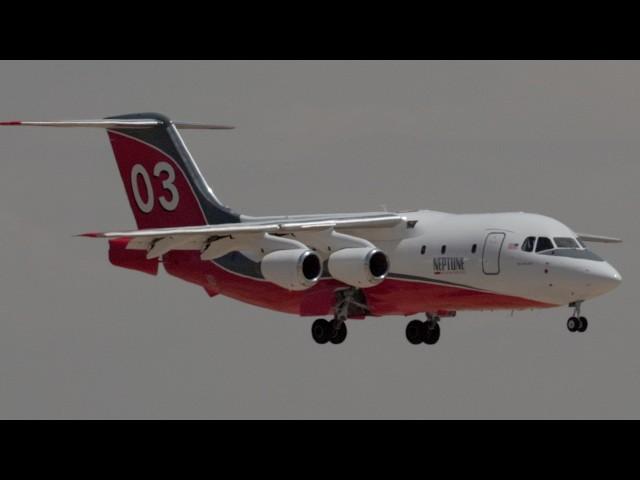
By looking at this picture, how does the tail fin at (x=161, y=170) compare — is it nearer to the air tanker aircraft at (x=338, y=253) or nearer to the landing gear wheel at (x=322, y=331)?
the air tanker aircraft at (x=338, y=253)

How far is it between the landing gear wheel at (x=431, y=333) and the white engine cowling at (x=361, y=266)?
73.5 inches

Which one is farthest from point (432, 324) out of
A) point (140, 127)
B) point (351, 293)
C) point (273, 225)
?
point (140, 127)

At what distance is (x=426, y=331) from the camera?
26906 millimetres

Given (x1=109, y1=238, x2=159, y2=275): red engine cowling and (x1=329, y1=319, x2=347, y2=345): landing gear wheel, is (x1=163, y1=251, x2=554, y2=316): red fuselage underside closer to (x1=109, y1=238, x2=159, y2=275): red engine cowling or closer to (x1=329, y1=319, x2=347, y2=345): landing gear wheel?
(x1=329, y1=319, x2=347, y2=345): landing gear wheel

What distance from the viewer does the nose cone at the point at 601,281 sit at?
24000mm

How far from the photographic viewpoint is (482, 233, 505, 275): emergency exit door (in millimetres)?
24703

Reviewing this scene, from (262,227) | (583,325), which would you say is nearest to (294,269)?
(262,227)

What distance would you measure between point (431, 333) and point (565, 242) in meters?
3.25

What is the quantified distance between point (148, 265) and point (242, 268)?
1492 millimetres

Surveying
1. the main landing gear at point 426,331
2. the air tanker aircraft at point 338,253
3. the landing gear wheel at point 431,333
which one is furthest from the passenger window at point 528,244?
the landing gear wheel at point 431,333

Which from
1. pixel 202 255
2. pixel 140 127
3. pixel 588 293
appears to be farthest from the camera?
pixel 140 127

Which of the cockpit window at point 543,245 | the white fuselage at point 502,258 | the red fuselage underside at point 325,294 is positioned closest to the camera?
the white fuselage at point 502,258

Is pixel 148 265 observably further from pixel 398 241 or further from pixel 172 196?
pixel 398 241

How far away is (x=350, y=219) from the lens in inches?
1027
